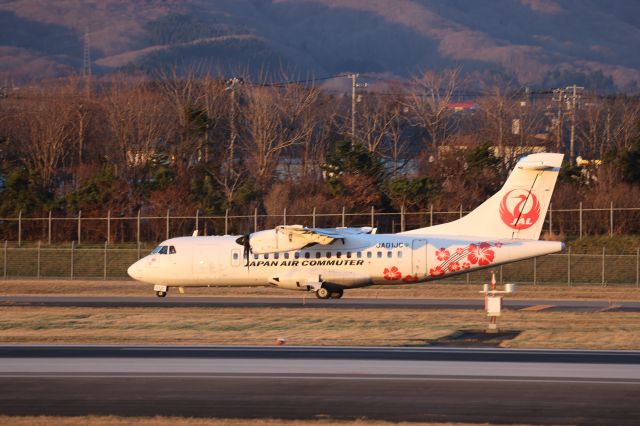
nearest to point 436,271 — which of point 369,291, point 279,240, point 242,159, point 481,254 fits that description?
point 481,254

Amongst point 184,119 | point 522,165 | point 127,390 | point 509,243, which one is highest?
point 184,119

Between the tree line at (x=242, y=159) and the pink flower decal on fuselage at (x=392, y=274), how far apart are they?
22.1 meters

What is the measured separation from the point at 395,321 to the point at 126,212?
34.5m

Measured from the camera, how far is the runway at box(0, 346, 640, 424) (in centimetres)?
1736

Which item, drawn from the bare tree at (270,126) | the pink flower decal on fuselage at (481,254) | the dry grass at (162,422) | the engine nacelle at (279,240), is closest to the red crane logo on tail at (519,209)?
the pink flower decal on fuselage at (481,254)

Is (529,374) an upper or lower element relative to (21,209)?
lower

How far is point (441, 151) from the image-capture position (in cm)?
7275

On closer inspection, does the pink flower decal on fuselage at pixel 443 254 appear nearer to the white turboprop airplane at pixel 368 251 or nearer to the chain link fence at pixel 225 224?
the white turboprop airplane at pixel 368 251

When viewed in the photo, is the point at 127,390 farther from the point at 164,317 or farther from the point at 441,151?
the point at 441,151

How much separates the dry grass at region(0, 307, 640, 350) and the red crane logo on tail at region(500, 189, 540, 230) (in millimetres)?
4283

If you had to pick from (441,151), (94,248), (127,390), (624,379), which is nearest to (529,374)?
(624,379)

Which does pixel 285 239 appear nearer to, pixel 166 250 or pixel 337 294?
pixel 337 294

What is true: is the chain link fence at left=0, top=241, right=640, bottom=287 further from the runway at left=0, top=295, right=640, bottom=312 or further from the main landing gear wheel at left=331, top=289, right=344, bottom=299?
the main landing gear wheel at left=331, top=289, right=344, bottom=299

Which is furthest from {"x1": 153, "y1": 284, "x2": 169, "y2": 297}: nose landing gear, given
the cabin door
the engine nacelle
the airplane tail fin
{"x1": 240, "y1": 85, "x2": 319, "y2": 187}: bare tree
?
{"x1": 240, "y1": 85, "x2": 319, "y2": 187}: bare tree
